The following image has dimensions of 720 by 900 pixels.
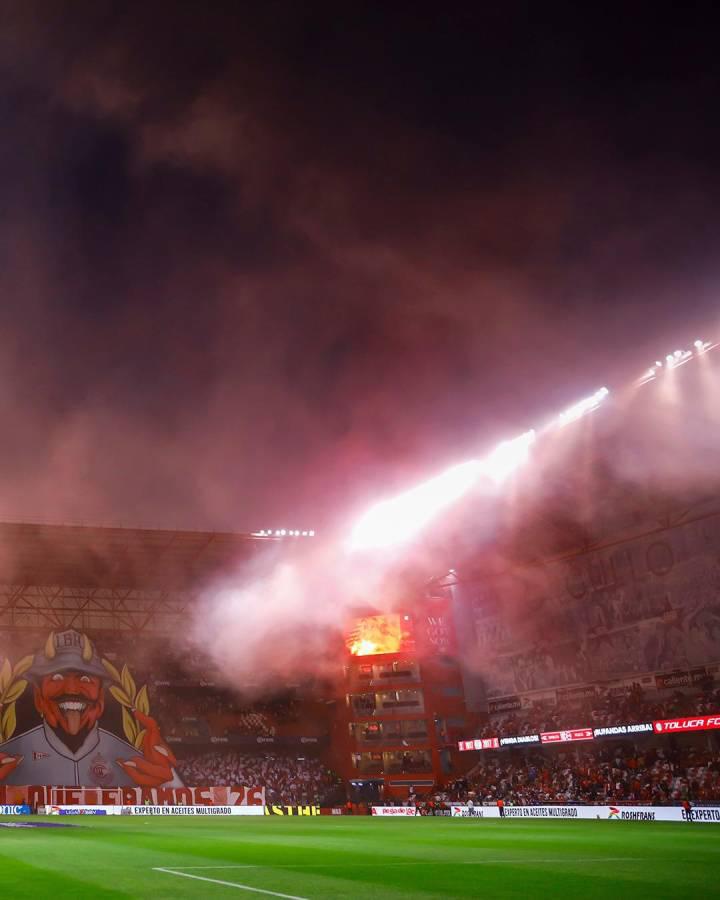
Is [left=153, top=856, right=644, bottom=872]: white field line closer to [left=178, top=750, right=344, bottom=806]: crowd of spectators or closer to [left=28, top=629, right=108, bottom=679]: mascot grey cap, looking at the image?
[left=178, top=750, right=344, bottom=806]: crowd of spectators

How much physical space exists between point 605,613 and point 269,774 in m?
28.8

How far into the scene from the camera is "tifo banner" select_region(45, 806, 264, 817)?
175 feet

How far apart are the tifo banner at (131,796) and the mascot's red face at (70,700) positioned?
19.5 ft

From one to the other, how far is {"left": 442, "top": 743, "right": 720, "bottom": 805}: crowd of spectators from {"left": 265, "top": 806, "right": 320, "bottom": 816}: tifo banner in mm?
8448

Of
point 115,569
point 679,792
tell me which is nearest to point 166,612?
point 115,569

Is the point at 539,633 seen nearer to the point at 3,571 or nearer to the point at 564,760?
the point at 564,760

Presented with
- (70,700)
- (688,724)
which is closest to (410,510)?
(688,724)

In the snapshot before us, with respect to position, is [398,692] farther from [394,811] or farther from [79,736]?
[79,736]

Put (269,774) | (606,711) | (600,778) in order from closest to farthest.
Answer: (600,778), (606,711), (269,774)

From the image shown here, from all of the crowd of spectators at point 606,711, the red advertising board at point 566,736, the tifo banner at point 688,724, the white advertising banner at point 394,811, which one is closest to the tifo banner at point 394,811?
the white advertising banner at point 394,811

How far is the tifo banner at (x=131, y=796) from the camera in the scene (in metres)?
53.9

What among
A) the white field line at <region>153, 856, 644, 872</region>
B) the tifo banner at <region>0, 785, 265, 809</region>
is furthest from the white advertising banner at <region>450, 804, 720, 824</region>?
the white field line at <region>153, 856, 644, 872</region>

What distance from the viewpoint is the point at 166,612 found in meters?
67.7

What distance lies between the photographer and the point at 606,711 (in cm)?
5384
